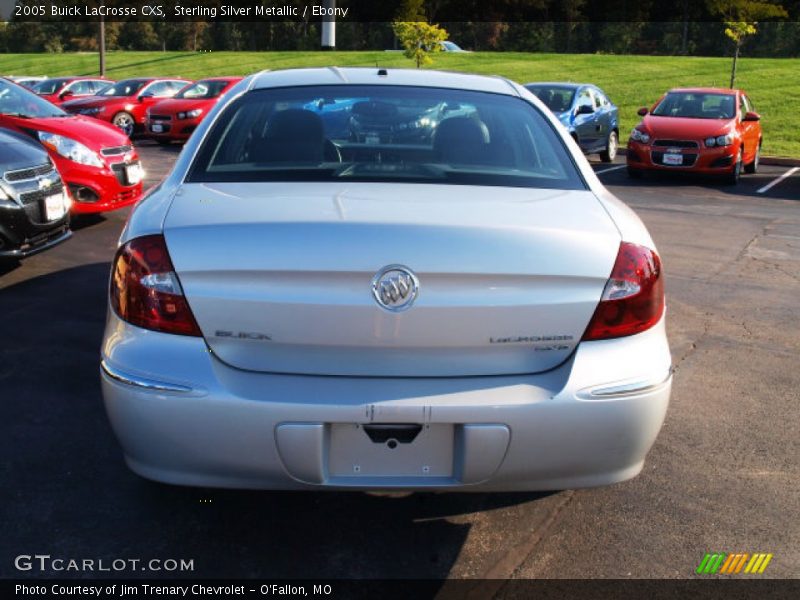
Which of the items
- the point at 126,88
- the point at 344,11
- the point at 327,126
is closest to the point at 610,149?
the point at 126,88

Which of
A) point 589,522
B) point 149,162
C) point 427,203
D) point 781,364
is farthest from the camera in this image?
point 149,162

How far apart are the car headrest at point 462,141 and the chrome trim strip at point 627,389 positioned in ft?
3.78

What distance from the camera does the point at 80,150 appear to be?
8.41m

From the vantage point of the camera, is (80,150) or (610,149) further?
(610,149)

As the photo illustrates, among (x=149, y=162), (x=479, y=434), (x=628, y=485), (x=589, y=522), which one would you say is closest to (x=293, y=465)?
(x=479, y=434)

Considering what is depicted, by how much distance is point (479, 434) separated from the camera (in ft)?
8.20

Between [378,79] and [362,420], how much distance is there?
1.93 meters

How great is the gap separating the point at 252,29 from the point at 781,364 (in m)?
67.7

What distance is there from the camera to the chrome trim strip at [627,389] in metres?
2.59

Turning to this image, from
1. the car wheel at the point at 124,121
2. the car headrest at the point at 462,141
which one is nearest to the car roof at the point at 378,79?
the car headrest at the point at 462,141

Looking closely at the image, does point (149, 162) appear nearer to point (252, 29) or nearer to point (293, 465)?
point (293, 465)

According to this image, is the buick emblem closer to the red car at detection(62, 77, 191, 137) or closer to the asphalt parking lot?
the asphalt parking lot

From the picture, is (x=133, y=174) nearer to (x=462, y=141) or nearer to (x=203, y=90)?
(x=462, y=141)

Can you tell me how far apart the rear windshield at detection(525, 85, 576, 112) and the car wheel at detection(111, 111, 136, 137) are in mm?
9834
